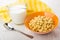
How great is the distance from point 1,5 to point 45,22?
42cm

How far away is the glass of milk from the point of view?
82cm

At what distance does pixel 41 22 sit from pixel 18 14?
15 cm

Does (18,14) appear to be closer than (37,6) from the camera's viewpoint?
Yes

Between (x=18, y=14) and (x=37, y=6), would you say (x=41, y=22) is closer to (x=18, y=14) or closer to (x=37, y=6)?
(x=18, y=14)

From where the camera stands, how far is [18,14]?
2.67 ft

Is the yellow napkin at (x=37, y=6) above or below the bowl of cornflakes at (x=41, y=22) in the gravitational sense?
above

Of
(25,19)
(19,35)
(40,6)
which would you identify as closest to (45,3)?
(40,6)

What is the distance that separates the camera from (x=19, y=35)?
78 centimetres

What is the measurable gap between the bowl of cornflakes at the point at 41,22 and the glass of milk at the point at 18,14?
0.11ft

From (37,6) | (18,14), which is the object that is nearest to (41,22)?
(18,14)

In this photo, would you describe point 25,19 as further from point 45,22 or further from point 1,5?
point 1,5

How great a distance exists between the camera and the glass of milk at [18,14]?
0.82 meters

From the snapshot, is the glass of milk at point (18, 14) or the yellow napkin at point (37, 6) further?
the yellow napkin at point (37, 6)

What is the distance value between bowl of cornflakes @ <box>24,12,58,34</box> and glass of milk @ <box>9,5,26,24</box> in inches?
1.4
